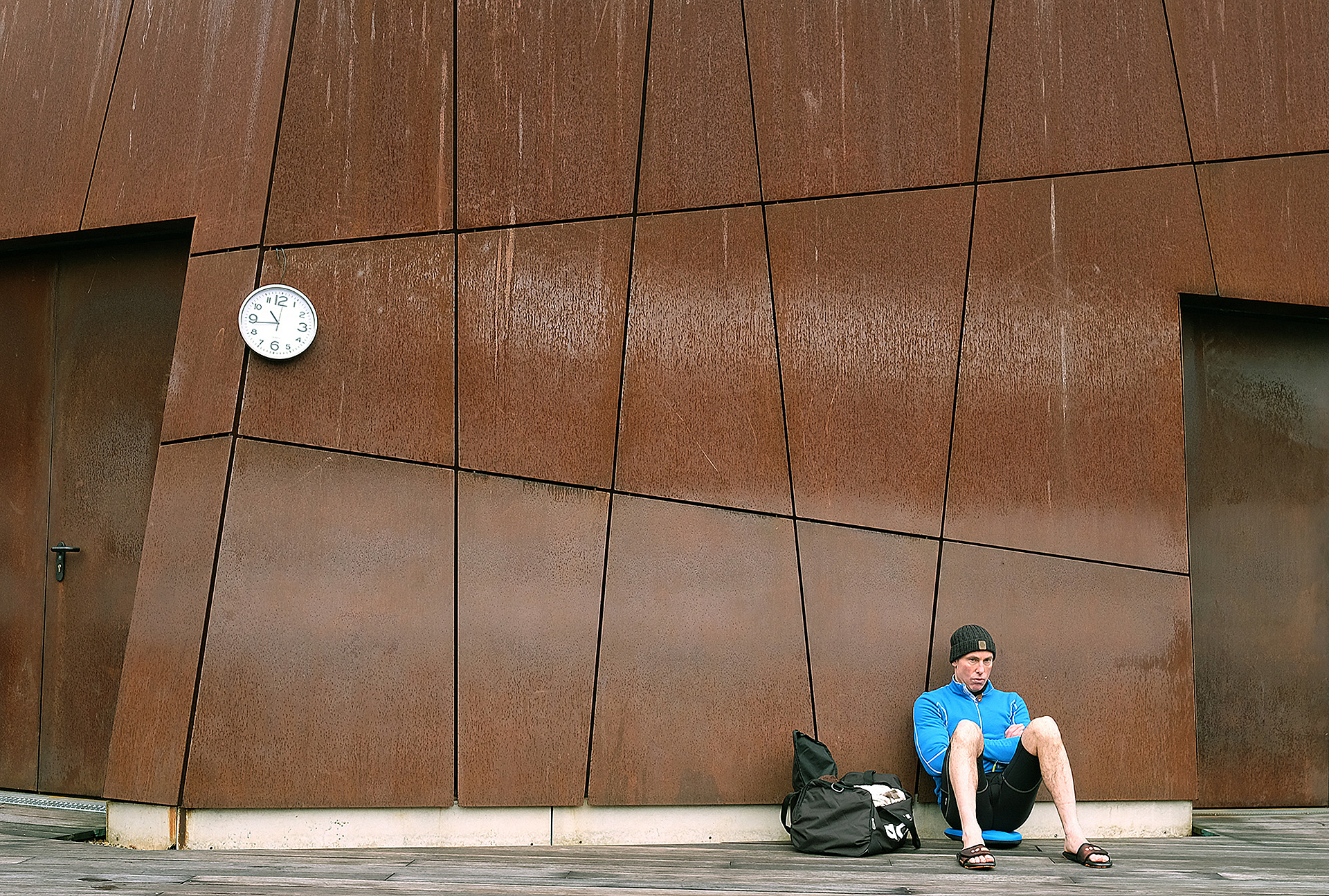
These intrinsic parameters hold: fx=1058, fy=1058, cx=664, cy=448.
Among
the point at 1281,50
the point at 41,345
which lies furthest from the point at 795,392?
the point at 41,345

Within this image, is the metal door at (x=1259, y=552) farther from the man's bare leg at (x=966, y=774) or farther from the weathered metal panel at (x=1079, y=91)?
the man's bare leg at (x=966, y=774)

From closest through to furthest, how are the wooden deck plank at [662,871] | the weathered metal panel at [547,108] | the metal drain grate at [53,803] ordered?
1. the wooden deck plank at [662,871]
2. the weathered metal panel at [547,108]
3. the metal drain grate at [53,803]

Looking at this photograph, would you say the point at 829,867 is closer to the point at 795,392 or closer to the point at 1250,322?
the point at 795,392

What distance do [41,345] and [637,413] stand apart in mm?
3066

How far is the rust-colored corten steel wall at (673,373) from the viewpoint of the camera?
4262 millimetres

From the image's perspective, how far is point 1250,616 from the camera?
495 cm

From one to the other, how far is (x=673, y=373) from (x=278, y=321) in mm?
1633

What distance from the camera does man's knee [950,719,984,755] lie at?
3.86 meters

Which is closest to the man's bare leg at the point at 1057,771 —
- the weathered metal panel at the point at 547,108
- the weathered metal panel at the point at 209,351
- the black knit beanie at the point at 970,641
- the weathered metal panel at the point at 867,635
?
the black knit beanie at the point at 970,641

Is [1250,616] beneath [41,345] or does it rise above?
beneath

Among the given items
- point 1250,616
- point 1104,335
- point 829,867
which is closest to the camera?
point 829,867

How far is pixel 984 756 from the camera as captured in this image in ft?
13.5

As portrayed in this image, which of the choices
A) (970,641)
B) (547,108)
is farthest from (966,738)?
(547,108)

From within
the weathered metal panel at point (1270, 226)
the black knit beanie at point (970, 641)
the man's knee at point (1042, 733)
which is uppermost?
the weathered metal panel at point (1270, 226)
